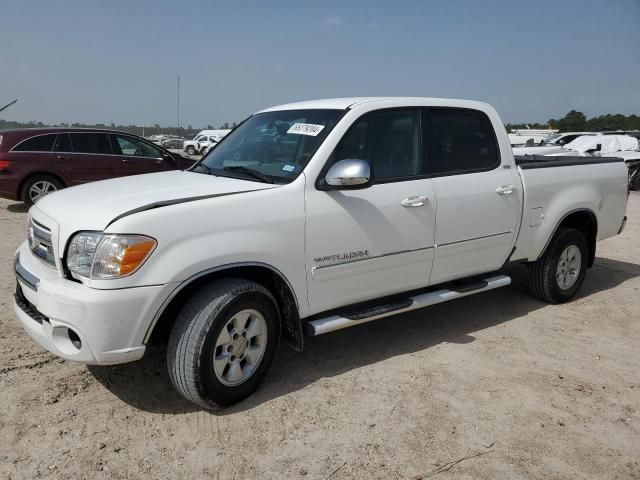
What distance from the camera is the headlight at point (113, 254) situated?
9.25 ft

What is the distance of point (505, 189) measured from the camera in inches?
178

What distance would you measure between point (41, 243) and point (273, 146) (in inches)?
64.5

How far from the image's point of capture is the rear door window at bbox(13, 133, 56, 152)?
9.94m

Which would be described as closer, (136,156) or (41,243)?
(41,243)

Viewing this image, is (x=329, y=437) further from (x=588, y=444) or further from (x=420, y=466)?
(x=588, y=444)

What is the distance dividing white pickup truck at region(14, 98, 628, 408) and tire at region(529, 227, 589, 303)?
0.31 metres

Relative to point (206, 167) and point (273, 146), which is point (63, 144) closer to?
point (206, 167)

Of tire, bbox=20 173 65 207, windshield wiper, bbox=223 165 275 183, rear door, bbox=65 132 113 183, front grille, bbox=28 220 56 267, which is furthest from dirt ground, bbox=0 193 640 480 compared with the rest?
rear door, bbox=65 132 113 183

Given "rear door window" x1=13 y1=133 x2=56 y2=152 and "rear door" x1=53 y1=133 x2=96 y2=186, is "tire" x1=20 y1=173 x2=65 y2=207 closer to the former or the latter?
"rear door" x1=53 y1=133 x2=96 y2=186

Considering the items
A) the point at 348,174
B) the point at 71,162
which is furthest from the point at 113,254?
the point at 71,162

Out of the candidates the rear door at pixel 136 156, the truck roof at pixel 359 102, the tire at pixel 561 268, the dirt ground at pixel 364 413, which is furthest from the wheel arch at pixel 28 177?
the tire at pixel 561 268

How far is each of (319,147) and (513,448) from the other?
2147mm

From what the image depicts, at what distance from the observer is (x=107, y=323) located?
9.24 feet

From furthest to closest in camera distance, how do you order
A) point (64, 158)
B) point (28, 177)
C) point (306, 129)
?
point (64, 158)
point (28, 177)
point (306, 129)
